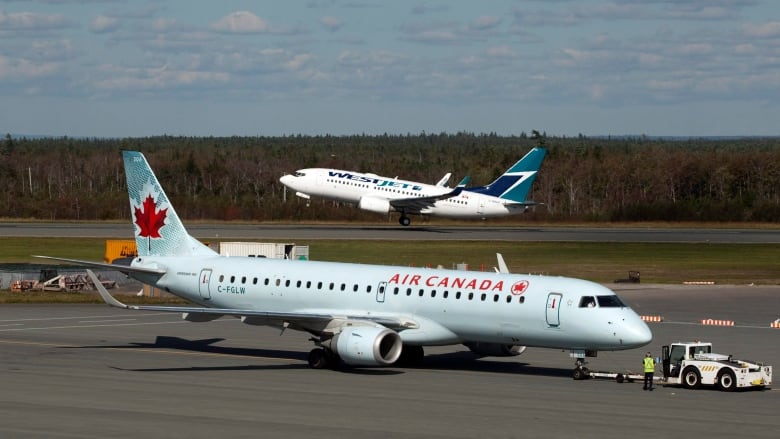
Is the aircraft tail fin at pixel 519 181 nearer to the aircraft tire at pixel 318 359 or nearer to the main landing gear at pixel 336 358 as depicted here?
the main landing gear at pixel 336 358

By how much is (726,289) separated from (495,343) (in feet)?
124

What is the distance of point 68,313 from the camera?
203 feet

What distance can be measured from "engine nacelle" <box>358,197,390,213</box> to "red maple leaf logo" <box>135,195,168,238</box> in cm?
7895

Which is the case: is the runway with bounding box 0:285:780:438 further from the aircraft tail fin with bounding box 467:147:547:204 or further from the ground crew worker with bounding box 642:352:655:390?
the aircraft tail fin with bounding box 467:147:547:204

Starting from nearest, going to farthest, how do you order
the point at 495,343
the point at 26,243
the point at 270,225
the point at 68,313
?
the point at 495,343, the point at 68,313, the point at 26,243, the point at 270,225

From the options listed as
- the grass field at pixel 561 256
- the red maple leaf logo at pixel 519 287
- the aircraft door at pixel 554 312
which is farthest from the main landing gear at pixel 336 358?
the grass field at pixel 561 256

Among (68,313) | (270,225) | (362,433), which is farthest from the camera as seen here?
(270,225)

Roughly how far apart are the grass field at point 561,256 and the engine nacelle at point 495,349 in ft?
125

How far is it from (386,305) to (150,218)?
1144cm

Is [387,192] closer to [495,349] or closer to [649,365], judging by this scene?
[495,349]

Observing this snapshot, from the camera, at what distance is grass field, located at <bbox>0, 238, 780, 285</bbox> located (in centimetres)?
8600

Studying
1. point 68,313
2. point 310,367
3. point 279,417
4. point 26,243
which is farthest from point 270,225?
point 279,417

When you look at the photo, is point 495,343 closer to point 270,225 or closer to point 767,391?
point 767,391

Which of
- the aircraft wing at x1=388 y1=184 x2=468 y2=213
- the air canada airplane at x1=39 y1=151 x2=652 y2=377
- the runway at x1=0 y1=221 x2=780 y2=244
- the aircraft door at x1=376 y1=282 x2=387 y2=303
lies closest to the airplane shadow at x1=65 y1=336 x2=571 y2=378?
the air canada airplane at x1=39 y1=151 x2=652 y2=377
